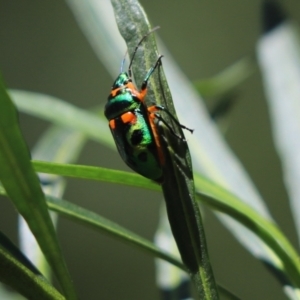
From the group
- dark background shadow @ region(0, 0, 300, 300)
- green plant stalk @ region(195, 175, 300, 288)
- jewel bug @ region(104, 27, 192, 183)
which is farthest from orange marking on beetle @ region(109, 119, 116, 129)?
dark background shadow @ region(0, 0, 300, 300)

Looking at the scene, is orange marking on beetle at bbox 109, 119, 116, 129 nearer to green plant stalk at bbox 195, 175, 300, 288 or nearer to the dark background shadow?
green plant stalk at bbox 195, 175, 300, 288

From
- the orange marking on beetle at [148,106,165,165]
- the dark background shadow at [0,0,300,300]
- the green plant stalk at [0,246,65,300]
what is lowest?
the dark background shadow at [0,0,300,300]

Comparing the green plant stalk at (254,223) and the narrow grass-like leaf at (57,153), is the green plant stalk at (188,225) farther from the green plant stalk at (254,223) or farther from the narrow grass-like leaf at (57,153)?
the narrow grass-like leaf at (57,153)

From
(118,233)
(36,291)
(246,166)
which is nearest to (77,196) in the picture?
(246,166)

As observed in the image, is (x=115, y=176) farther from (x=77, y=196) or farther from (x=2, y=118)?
(x=77, y=196)

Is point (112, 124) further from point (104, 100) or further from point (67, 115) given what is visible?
point (104, 100)

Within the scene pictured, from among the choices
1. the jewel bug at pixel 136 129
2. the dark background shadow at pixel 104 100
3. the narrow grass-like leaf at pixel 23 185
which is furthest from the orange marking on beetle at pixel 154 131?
the dark background shadow at pixel 104 100

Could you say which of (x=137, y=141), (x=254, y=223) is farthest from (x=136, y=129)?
(x=254, y=223)
